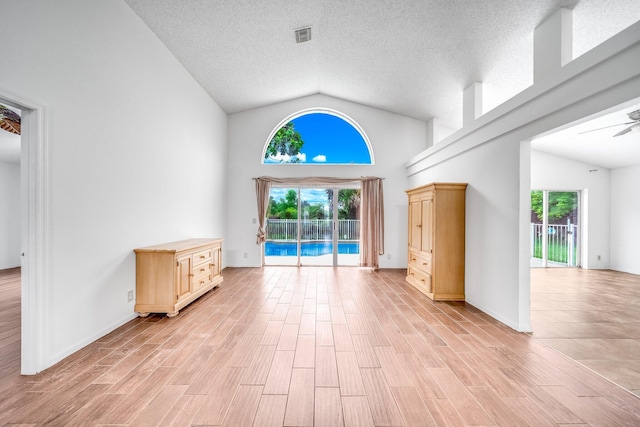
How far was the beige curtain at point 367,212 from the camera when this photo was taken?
20.6ft

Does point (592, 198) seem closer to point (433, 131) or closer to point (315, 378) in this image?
point (433, 131)

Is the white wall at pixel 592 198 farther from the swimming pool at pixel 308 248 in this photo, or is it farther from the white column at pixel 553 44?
the swimming pool at pixel 308 248

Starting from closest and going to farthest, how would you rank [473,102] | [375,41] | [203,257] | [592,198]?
[375,41], [203,257], [473,102], [592,198]

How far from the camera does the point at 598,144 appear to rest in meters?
5.32

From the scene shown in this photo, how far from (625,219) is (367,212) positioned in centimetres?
551

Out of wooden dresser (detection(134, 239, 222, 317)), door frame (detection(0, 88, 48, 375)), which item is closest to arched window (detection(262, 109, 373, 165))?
wooden dresser (detection(134, 239, 222, 317))

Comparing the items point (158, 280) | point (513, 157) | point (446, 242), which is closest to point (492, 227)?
point (446, 242)

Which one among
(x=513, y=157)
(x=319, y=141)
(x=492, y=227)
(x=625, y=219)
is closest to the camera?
(x=513, y=157)

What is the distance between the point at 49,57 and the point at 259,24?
237 centimetres

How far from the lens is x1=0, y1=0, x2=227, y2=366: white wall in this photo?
2.13 metres

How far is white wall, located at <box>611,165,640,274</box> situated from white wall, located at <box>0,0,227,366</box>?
8.88m

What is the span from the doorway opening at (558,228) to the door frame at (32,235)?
863cm

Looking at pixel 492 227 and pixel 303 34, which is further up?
pixel 303 34

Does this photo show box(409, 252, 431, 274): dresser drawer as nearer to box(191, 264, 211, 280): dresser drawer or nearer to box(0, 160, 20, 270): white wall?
box(191, 264, 211, 280): dresser drawer
